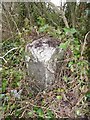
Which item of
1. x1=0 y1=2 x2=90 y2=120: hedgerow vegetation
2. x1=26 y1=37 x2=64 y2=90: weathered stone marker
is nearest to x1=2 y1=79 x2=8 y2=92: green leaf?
x1=0 y1=2 x2=90 y2=120: hedgerow vegetation

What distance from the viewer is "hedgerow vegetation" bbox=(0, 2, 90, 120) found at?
203 centimetres

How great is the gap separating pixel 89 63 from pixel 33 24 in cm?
96

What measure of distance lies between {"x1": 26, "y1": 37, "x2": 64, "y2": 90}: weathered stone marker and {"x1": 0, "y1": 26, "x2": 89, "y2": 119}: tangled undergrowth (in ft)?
0.17

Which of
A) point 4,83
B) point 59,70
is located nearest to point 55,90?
point 59,70

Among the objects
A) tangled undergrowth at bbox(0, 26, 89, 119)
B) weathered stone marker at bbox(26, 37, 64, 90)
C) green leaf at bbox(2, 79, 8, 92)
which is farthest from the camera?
green leaf at bbox(2, 79, 8, 92)

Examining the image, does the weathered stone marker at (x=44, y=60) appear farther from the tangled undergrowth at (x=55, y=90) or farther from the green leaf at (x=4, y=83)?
the green leaf at (x=4, y=83)

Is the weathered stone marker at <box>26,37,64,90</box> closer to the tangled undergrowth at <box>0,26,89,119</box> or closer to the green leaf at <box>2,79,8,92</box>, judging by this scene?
the tangled undergrowth at <box>0,26,89,119</box>

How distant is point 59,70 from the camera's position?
223 cm

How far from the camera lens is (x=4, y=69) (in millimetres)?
2479

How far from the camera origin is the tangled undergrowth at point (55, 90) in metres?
2.00

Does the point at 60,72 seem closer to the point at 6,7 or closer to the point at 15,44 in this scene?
the point at 15,44

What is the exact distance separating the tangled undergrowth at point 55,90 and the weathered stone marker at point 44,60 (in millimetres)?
51

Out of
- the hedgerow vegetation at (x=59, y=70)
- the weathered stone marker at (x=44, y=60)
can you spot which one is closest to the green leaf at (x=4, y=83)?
the hedgerow vegetation at (x=59, y=70)

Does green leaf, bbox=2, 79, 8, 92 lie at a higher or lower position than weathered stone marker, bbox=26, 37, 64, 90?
lower
